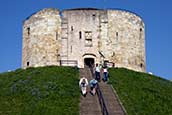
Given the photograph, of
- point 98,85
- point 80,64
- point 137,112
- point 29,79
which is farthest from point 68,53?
point 137,112

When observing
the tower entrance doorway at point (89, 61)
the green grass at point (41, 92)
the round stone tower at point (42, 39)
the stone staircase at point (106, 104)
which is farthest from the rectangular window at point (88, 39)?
the stone staircase at point (106, 104)

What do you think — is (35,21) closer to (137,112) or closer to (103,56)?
(103,56)

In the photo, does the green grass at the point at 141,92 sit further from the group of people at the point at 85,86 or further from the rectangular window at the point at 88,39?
the rectangular window at the point at 88,39

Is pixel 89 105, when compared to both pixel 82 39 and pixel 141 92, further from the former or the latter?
pixel 82 39

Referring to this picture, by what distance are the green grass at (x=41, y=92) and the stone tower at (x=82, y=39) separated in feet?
14.5

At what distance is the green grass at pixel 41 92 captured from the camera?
2830 cm

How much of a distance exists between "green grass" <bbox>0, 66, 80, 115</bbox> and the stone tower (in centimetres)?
A: 441

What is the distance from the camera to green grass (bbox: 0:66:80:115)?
28295mm

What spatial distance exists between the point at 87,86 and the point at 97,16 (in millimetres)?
12873

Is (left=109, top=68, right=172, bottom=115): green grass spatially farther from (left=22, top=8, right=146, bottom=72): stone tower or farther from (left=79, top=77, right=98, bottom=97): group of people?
(left=22, top=8, right=146, bottom=72): stone tower

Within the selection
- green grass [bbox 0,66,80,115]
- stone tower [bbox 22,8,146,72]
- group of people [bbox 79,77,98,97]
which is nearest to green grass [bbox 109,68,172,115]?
group of people [bbox 79,77,98,97]

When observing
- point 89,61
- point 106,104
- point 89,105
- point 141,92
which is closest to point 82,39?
point 89,61

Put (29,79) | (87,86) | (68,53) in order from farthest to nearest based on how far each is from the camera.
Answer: (68,53), (29,79), (87,86)

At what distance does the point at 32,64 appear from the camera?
44.2 meters
